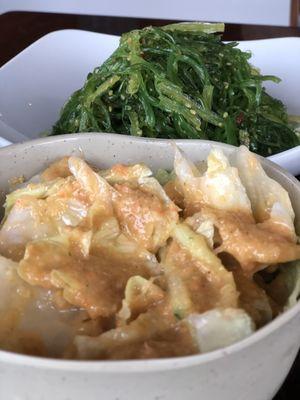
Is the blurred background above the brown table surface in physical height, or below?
below

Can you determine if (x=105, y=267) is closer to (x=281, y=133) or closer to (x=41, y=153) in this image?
(x=41, y=153)

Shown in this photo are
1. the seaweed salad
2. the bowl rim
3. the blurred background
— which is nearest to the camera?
the bowl rim

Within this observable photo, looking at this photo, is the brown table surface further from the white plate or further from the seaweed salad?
the seaweed salad

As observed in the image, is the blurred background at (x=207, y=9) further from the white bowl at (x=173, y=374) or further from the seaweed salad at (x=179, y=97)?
the white bowl at (x=173, y=374)

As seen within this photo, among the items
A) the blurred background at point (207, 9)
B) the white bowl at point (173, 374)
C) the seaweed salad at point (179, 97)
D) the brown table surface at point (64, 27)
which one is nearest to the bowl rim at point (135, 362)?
the white bowl at point (173, 374)

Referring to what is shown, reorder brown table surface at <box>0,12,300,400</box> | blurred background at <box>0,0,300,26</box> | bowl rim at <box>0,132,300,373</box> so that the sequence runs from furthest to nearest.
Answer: blurred background at <box>0,0,300,26</box> → brown table surface at <box>0,12,300,400</box> → bowl rim at <box>0,132,300,373</box>

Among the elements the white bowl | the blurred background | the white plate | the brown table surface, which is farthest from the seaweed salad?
the blurred background
